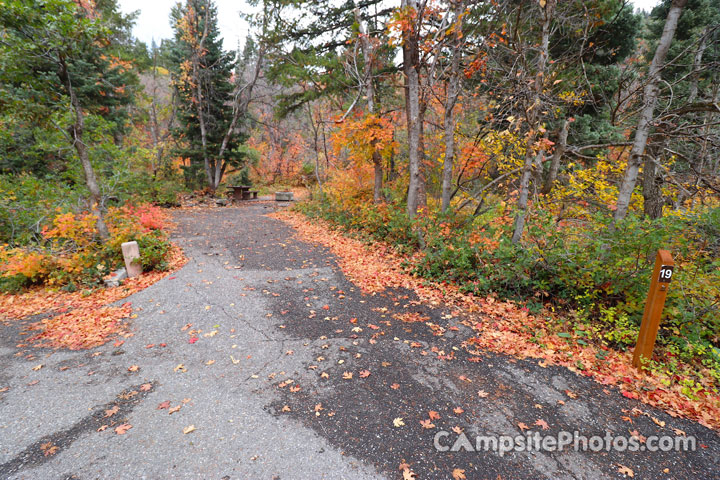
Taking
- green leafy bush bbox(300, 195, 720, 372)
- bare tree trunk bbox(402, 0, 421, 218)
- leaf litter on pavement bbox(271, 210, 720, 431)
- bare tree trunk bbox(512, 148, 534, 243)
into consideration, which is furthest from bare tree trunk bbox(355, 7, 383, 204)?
bare tree trunk bbox(512, 148, 534, 243)

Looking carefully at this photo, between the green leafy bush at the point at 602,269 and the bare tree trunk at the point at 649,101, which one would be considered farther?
the bare tree trunk at the point at 649,101

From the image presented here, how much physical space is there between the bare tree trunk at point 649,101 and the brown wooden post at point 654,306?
47.2 inches

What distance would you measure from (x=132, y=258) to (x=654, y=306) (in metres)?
8.94

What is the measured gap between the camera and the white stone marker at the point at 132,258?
649cm

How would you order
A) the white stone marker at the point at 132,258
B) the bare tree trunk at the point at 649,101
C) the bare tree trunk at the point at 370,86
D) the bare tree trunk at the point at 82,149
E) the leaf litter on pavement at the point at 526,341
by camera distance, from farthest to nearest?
the bare tree trunk at the point at 370,86, the white stone marker at the point at 132,258, the bare tree trunk at the point at 82,149, the bare tree trunk at the point at 649,101, the leaf litter on pavement at the point at 526,341

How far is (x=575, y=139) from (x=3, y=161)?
17754 millimetres

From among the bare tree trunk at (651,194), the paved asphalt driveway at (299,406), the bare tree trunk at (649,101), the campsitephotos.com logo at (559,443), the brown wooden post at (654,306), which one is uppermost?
the bare tree trunk at (649,101)

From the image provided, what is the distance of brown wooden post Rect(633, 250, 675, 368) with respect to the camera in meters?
3.29

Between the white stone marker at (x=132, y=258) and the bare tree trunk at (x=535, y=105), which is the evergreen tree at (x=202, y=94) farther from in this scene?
the bare tree trunk at (x=535, y=105)

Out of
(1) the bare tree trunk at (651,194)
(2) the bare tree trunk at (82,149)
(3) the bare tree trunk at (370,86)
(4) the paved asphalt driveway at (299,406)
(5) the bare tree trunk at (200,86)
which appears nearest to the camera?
(4) the paved asphalt driveway at (299,406)

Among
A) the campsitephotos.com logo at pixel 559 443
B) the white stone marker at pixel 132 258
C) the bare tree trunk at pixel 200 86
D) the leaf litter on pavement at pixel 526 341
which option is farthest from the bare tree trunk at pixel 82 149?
the bare tree trunk at pixel 200 86

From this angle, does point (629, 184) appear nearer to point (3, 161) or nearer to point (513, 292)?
point (513, 292)

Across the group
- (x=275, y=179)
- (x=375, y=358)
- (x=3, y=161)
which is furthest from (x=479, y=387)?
(x=275, y=179)

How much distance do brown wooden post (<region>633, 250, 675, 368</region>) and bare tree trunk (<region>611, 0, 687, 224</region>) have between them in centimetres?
120
